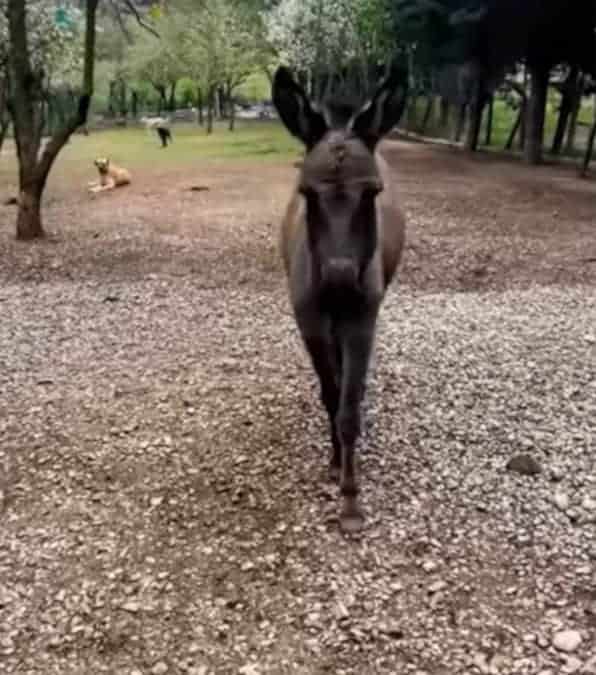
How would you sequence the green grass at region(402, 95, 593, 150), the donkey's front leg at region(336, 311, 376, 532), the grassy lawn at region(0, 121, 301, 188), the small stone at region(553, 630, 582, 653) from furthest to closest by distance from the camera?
1. the green grass at region(402, 95, 593, 150)
2. the grassy lawn at region(0, 121, 301, 188)
3. the donkey's front leg at region(336, 311, 376, 532)
4. the small stone at region(553, 630, 582, 653)

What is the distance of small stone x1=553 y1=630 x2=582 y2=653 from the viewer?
3.36m

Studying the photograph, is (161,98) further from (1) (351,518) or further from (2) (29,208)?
(1) (351,518)

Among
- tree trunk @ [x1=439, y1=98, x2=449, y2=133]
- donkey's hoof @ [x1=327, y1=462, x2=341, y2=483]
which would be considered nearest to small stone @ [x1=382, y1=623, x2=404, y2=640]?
donkey's hoof @ [x1=327, y1=462, x2=341, y2=483]

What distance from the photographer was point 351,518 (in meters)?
4.18

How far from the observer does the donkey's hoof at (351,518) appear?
4.13 meters

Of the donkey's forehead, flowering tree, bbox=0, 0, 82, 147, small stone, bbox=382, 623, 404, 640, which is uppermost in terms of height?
flowering tree, bbox=0, 0, 82, 147

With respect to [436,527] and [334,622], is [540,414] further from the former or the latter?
[334,622]

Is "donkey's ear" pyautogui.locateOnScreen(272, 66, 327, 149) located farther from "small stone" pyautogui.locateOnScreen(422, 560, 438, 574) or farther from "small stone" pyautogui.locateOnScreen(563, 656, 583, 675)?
"small stone" pyautogui.locateOnScreen(563, 656, 583, 675)

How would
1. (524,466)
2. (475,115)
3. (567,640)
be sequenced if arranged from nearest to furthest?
(567,640), (524,466), (475,115)

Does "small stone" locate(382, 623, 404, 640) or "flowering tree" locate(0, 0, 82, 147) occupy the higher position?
"flowering tree" locate(0, 0, 82, 147)

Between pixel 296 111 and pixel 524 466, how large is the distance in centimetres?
241

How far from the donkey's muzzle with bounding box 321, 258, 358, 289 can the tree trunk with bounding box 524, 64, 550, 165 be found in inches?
867

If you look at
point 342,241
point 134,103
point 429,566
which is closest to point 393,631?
point 429,566

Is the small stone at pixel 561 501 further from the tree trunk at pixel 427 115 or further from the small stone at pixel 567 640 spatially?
the tree trunk at pixel 427 115
